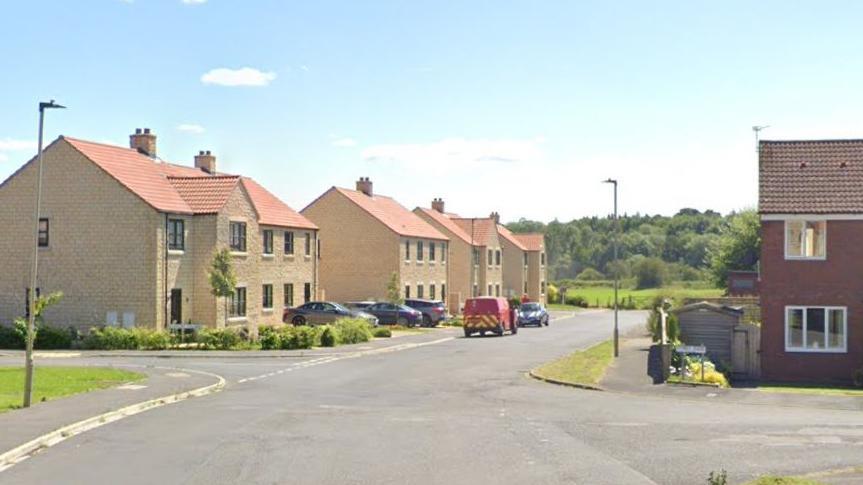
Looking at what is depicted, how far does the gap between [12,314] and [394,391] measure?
87.2ft

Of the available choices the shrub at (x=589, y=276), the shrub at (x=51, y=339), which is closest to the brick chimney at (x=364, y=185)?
the shrub at (x=51, y=339)

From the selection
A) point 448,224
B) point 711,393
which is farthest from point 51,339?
point 448,224

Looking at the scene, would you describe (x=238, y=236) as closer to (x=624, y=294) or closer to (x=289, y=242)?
(x=289, y=242)

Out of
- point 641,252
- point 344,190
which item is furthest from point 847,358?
point 641,252

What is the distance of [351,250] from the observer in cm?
6888

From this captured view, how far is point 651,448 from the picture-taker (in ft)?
55.2

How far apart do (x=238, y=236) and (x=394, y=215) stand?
2529 cm

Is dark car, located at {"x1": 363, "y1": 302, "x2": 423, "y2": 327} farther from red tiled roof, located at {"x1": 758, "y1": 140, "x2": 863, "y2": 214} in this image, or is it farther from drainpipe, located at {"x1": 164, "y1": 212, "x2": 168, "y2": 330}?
red tiled roof, located at {"x1": 758, "y1": 140, "x2": 863, "y2": 214}

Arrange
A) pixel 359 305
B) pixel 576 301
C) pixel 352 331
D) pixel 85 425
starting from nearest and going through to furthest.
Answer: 1. pixel 85 425
2. pixel 352 331
3. pixel 359 305
4. pixel 576 301

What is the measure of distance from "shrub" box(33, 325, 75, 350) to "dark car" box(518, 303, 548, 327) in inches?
1194

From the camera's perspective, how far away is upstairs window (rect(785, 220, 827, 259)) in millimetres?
33125

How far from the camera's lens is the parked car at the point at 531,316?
64.9 m

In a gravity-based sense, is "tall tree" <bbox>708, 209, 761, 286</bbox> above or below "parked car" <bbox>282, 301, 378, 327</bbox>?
above

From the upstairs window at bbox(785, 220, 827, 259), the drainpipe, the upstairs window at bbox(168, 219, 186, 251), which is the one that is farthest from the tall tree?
the drainpipe
